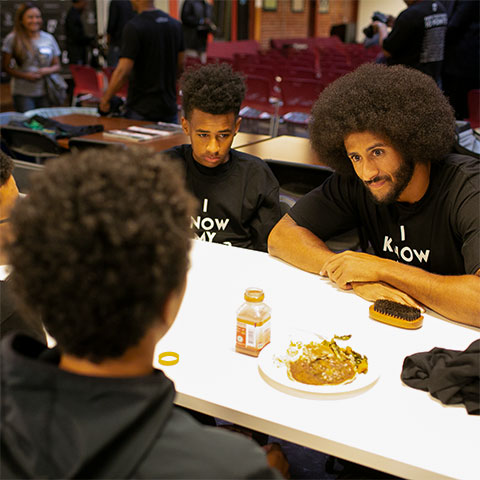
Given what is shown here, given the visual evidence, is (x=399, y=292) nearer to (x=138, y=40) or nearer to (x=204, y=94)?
(x=204, y=94)

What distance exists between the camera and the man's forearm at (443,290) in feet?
4.89

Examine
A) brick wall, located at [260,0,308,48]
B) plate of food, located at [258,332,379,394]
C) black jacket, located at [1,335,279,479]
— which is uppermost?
brick wall, located at [260,0,308,48]

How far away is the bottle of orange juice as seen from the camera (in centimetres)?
132

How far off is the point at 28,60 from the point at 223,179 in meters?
3.96

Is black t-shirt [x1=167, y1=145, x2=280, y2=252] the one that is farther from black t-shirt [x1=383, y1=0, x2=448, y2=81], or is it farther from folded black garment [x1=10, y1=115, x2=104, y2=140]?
black t-shirt [x1=383, y1=0, x2=448, y2=81]

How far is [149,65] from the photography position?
13.8 feet

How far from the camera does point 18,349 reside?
29.1 inches

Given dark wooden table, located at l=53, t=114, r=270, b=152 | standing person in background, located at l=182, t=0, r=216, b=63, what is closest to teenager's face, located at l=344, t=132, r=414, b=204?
dark wooden table, located at l=53, t=114, r=270, b=152

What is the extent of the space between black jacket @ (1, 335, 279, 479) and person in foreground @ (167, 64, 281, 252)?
65.2 inches

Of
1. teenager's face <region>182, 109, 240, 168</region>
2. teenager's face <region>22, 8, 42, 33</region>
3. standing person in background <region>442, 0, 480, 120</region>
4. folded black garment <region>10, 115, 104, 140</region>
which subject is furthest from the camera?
teenager's face <region>22, 8, 42, 33</region>

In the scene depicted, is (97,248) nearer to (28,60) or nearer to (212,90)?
(212,90)

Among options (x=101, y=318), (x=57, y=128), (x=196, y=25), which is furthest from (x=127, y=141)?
(x=196, y=25)

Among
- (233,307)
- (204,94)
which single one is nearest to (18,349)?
(233,307)

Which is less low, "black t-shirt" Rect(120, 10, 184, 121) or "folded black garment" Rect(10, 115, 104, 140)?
"black t-shirt" Rect(120, 10, 184, 121)
